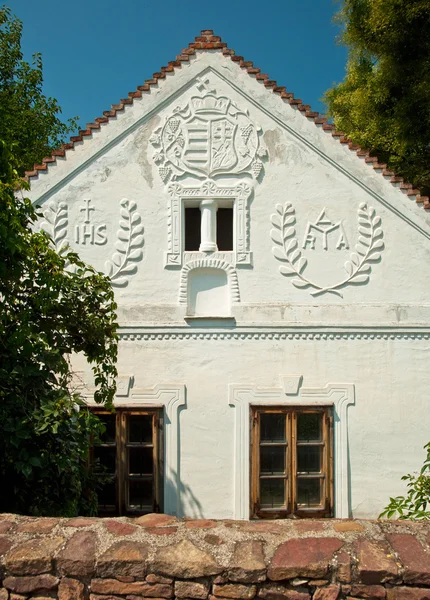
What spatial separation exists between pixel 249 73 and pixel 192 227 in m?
2.62

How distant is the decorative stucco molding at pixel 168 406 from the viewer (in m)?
8.31

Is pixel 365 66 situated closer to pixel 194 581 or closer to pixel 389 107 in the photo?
pixel 389 107

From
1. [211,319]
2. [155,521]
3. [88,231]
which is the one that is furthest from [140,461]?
[155,521]

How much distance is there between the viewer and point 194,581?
3.33 m

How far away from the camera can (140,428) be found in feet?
27.9

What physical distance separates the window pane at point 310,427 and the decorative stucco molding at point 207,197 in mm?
2566

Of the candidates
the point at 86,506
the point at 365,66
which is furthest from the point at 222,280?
the point at 365,66

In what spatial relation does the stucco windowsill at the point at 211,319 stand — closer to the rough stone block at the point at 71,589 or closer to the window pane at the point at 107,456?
the window pane at the point at 107,456

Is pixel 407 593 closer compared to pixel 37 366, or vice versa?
pixel 407 593

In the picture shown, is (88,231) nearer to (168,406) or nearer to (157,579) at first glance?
(168,406)

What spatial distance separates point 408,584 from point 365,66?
17278 millimetres

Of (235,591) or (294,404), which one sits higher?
(294,404)

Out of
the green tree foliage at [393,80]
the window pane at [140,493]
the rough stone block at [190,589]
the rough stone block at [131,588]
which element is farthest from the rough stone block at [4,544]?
the green tree foliage at [393,80]

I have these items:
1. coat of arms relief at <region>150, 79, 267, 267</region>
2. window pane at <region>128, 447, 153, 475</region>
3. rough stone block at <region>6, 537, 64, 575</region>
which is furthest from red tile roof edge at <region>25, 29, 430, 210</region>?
rough stone block at <region>6, 537, 64, 575</region>
